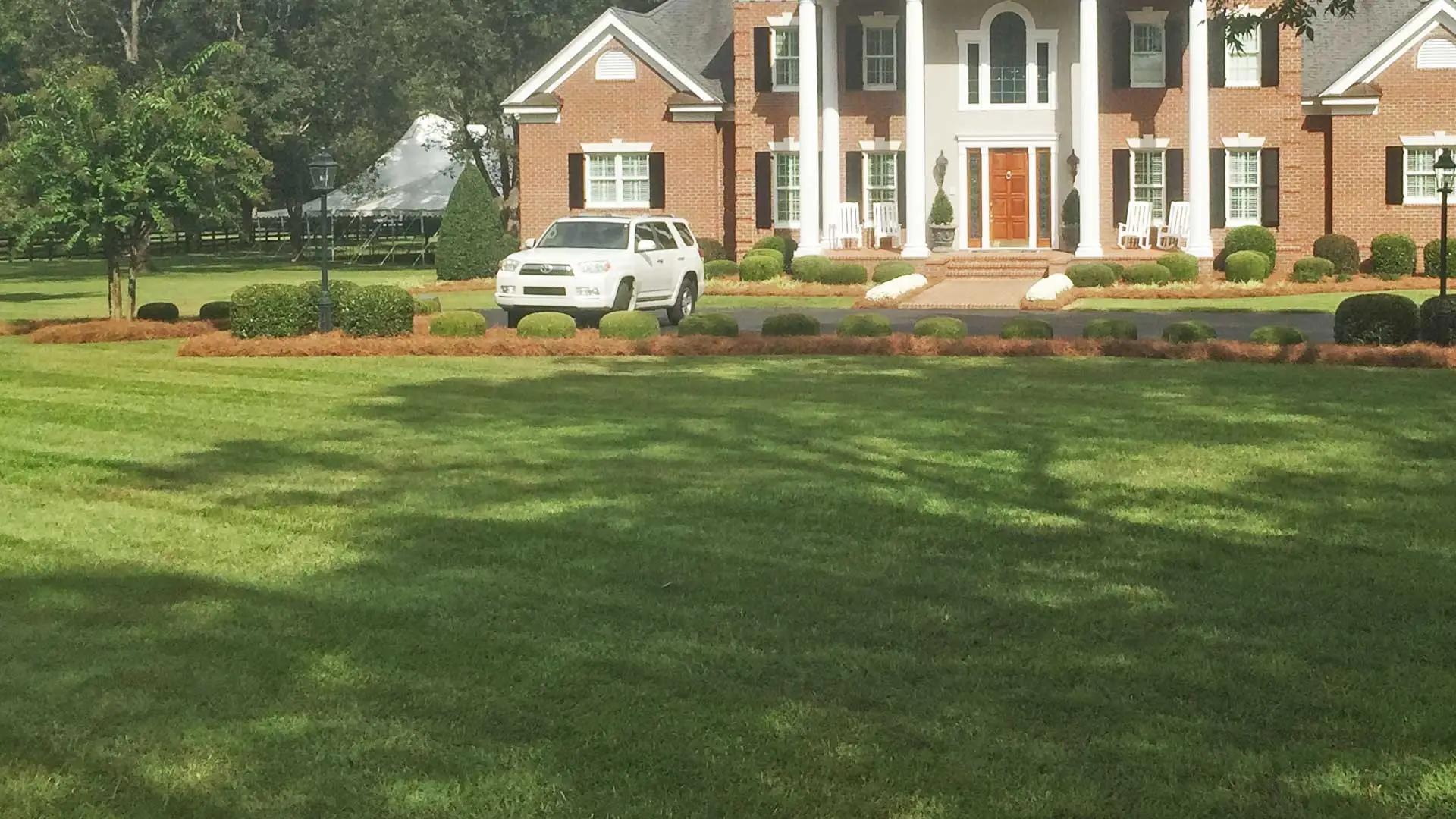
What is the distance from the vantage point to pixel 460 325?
2367cm

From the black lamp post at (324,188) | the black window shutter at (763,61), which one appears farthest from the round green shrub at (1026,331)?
the black window shutter at (763,61)

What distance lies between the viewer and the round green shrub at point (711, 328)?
2325cm

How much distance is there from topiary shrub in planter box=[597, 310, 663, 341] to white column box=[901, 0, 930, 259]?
16.0 metres

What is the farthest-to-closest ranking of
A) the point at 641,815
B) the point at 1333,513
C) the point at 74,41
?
1. the point at 74,41
2. the point at 1333,513
3. the point at 641,815

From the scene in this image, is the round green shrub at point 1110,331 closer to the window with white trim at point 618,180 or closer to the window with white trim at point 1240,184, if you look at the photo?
the window with white trim at point 1240,184

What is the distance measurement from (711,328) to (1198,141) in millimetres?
19029

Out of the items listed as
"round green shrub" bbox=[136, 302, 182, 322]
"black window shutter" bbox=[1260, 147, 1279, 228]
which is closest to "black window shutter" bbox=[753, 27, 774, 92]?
"black window shutter" bbox=[1260, 147, 1279, 228]

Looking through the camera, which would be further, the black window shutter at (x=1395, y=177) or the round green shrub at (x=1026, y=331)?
the black window shutter at (x=1395, y=177)

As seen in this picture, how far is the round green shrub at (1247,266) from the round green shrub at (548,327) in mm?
17295

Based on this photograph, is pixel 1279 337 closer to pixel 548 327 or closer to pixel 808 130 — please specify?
pixel 548 327

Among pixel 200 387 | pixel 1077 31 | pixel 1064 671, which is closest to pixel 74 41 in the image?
pixel 1077 31

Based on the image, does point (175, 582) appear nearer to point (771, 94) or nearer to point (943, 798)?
point (943, 798)

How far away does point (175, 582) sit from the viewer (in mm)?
9211

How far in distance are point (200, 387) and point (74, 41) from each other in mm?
47513
